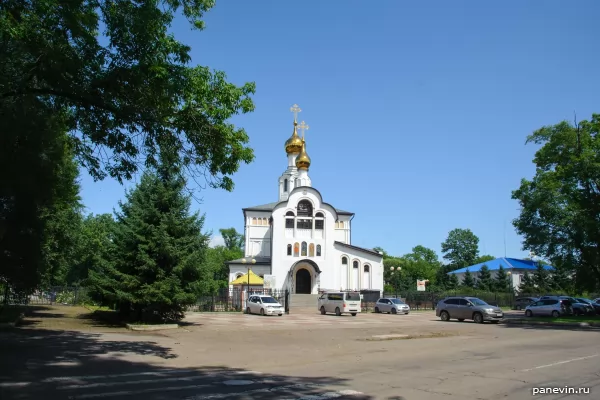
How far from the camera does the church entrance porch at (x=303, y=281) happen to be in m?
55.8

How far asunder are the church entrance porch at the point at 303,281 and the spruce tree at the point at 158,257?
33921mm

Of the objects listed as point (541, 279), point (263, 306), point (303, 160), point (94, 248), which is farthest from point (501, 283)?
point (94, 248)

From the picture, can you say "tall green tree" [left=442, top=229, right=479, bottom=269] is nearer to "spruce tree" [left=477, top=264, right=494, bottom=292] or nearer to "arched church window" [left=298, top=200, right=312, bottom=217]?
"spruce tree" [left=477, top=264, right=494, bottom=292]

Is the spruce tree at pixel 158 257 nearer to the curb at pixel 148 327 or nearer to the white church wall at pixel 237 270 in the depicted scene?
the curb at pixel 148 327

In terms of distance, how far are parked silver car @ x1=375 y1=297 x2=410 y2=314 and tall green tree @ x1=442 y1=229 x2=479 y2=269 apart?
72.3m

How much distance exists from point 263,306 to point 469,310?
46.6ft

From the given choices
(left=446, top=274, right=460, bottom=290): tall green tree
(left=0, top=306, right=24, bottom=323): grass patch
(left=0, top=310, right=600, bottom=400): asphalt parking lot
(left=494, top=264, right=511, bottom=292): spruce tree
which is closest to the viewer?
(left=0, top=310, right=600, bottom=400): asphalt parking lot

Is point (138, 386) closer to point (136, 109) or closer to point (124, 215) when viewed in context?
point (136, 109)

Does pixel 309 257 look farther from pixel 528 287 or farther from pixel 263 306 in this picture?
pixel 528 287

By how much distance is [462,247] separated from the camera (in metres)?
112

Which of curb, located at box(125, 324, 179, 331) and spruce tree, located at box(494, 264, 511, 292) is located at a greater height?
spruce tree, located at box(494, 264, 511, 292)

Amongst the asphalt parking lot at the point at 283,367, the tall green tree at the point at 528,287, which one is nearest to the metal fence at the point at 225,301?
the asphalt parking lot at the point at 283,367

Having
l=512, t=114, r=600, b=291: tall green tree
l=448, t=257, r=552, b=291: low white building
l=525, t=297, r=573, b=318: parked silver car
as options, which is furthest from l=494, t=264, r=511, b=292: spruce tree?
l=512, t=114, r=600, b=291: tall green tree

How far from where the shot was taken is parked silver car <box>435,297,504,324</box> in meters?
28.5
